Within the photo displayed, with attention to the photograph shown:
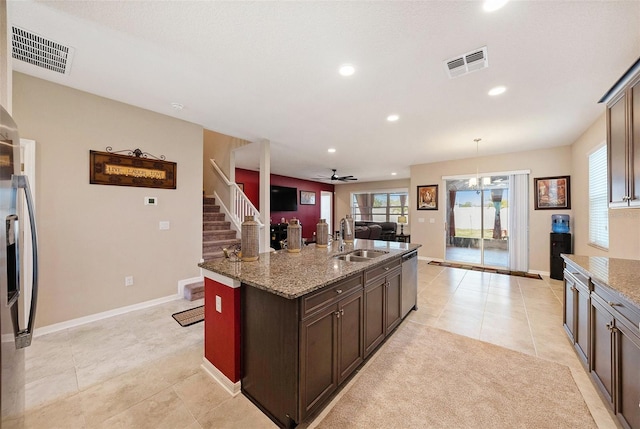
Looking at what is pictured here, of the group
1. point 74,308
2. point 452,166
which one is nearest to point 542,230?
point 452,166

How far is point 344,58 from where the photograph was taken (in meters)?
2.17

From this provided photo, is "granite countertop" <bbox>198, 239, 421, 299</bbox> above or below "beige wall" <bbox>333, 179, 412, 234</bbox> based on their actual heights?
below

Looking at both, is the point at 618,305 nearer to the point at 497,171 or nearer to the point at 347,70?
the point at 347,70

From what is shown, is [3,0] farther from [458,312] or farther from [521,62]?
[458,312]

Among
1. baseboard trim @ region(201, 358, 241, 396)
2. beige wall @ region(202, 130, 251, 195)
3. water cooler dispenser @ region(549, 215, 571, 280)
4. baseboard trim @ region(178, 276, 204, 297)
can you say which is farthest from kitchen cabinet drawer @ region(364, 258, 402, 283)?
beige wall @ region(202, 130, 251, 195)

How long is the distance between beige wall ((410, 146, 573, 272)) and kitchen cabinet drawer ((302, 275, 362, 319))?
210 inches

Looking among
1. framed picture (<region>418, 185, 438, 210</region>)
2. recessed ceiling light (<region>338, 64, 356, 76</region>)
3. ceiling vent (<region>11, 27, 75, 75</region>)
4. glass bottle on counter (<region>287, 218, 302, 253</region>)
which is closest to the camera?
ceiling vent (<region>11, 27, 75, 75</region>)

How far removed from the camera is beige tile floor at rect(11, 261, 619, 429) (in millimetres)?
1608

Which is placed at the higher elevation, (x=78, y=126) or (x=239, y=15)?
(x=239, y=15)

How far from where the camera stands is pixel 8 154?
1.00m

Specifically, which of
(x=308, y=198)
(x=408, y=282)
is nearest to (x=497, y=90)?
(x=408, y=282)

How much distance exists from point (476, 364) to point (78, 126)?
4.88 meters

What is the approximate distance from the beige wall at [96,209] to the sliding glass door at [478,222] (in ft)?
19.4

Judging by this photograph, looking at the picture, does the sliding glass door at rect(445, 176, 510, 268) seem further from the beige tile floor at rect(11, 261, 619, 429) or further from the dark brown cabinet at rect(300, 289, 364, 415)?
the dark brown cabinet at rect(300, 289, 364, 415)
